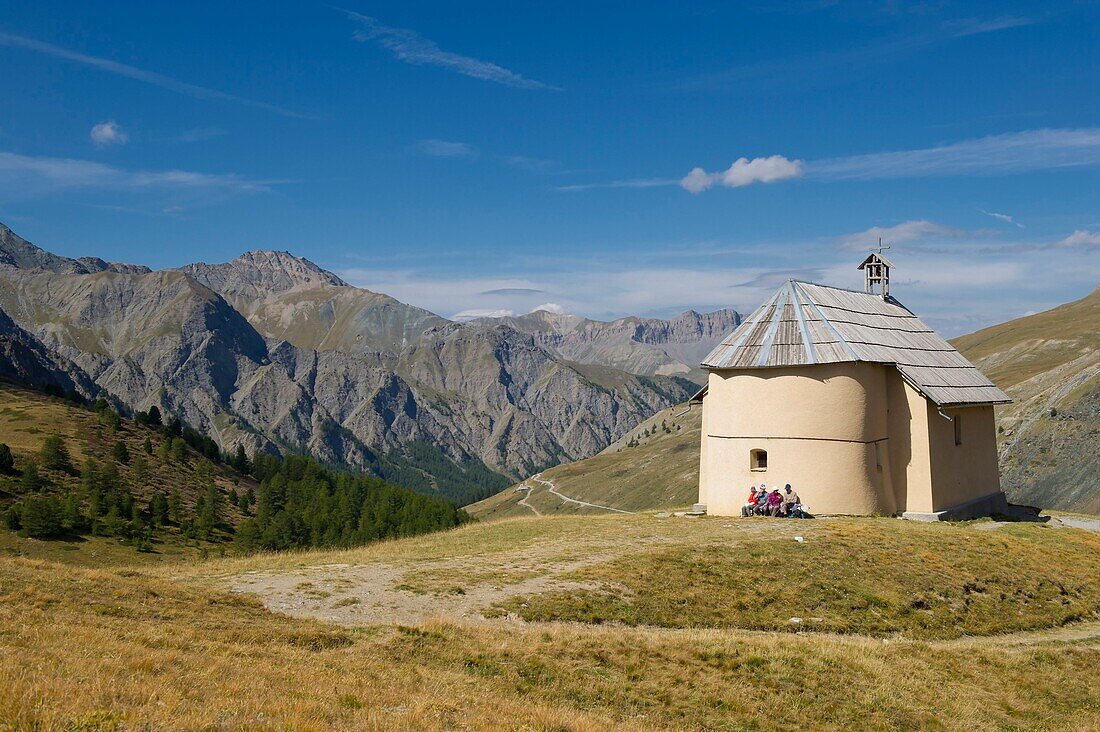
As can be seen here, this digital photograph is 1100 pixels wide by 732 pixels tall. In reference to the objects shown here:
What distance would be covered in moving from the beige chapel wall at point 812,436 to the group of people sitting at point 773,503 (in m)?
0.71

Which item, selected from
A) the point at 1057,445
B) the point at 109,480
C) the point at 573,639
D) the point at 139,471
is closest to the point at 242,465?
the point at 139,471

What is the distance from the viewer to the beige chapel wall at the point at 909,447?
1665 inches

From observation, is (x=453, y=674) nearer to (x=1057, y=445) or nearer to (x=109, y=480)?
(x=1057, y=445)

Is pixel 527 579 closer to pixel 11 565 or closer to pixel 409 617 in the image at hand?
pixel 409 617

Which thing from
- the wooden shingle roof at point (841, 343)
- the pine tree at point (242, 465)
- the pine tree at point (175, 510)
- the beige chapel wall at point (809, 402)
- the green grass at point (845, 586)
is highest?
the wooden shingle roof at point (841, 343)

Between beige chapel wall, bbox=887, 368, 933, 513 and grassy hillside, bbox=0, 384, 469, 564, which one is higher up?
beige chapel wall, bbox=887, 368, 933, 513

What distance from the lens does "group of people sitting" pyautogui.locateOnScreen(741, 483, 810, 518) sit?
1569 inches

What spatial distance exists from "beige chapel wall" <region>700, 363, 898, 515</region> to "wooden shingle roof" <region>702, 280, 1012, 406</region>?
0.81 m

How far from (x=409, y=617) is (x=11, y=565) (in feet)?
35.7

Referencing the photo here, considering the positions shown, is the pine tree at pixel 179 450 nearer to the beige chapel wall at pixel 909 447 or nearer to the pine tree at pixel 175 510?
the pine tree at pixel 175 510

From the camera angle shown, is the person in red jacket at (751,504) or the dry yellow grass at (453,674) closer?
the dry yellow grass at (453,674)

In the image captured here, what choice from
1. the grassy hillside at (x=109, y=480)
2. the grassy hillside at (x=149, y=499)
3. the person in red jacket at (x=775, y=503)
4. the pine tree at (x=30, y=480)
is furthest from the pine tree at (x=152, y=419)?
the person in red jacket at (x=775, y=503)

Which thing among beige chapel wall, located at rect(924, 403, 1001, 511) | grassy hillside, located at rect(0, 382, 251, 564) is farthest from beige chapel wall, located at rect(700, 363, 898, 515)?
grassy hillside, located at rect(0, 382, 251, 564)

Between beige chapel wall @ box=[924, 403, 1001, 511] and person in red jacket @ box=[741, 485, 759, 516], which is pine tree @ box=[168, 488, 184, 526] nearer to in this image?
person in red jacket @ box=[741, 485, 759, 516]
